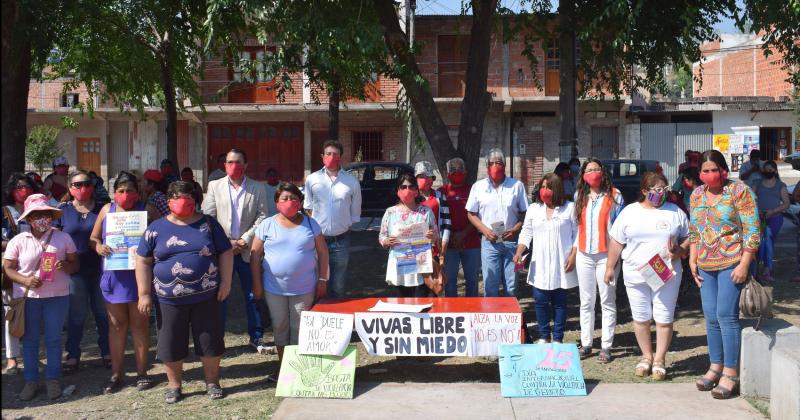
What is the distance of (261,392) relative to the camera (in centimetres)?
618

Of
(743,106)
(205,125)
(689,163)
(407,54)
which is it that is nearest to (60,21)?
(407,54)

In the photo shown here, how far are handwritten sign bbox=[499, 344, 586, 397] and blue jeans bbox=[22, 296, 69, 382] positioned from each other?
Result: 3550mm

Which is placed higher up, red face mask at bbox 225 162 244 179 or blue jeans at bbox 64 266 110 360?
red face mask at bbox 225 162 244 179

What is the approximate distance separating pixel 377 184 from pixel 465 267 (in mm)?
12512

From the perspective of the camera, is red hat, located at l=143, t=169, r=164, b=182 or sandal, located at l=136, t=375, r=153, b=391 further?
red hat, located at l=143, t=169, r=164, b=182

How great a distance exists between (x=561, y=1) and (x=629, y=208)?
6.76 meters

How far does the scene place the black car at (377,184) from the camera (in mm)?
19938

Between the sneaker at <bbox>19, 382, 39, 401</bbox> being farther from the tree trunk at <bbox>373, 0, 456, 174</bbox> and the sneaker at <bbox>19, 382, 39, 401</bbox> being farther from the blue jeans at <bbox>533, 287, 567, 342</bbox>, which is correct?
the tree trunk at <bbox>373, 0, 456, 174</bbox>

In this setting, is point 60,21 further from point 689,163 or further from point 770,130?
point 770,130

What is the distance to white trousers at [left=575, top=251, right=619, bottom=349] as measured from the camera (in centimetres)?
665

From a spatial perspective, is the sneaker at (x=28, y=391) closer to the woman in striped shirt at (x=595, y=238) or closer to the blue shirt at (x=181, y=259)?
the blue shirt at (x=181, y=259)

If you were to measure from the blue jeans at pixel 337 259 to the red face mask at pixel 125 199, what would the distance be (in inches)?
70.5

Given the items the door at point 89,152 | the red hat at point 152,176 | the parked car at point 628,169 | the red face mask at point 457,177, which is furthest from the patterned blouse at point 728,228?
the door at point 89,152

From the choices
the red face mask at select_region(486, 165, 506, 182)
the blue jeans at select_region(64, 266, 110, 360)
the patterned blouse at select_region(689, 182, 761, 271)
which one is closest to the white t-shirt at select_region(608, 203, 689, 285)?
the patterned blouse at select_region(689, 182, 761, 271)
